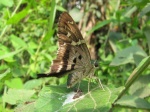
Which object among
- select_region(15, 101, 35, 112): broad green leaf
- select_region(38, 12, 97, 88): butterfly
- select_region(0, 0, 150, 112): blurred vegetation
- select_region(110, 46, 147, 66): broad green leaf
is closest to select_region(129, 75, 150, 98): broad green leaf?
select_region(0, 0, 150, 112): blurred vegetation

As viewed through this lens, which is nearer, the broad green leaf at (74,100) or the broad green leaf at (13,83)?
the broad green leaf at (74,100)

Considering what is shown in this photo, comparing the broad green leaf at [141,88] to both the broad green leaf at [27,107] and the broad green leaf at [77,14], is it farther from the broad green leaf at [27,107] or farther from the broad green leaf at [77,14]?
the broad green leaf at [77,14]

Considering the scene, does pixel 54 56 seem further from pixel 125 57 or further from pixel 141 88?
pixel 141 88

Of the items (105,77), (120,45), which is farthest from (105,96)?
(120,45)


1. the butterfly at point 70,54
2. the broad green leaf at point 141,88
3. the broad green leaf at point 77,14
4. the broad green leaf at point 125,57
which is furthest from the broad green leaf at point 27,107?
the broad green leaf at point 77,14

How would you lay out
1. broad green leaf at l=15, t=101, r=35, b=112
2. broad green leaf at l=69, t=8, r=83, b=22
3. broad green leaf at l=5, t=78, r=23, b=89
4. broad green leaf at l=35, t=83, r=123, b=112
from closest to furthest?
1. broad green leaf at l=35, t=83, r=123, b=112
2. broad green leaf at l=15, t=101, r=35, b=112
3. broad green leaf at l=5, t=78, r=23, b=89
4. broad green leaf at l=69, t=8, r=83, b=22

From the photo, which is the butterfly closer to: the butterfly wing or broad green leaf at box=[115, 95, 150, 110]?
the butterfly wing

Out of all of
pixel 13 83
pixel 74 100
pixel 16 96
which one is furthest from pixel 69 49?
pixel 13 83
